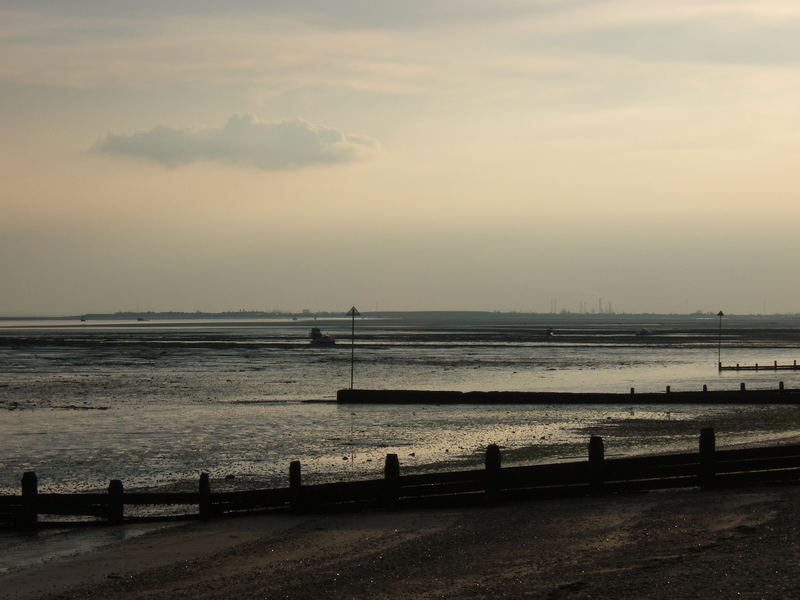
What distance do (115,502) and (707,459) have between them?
12557 millimetres

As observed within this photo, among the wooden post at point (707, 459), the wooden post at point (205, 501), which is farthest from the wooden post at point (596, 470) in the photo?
the wooden post at point (205, 501)

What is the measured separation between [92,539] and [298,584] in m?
6.90

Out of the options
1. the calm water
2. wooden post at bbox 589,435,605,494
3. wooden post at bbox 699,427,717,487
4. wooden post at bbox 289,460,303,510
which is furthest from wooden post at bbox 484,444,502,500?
the calm water

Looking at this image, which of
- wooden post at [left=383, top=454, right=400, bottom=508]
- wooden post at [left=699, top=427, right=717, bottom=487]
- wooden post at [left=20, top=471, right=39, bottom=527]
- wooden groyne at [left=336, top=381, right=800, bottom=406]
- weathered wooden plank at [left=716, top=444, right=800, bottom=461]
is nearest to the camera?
wooden post at [left=383, top=454, right=400, bottom=508]

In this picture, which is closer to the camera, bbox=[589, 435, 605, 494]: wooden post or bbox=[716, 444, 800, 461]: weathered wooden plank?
bbox=[589, 435, 605, 494]: wooden post

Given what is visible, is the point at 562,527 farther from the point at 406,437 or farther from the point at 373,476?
the point at 406,437

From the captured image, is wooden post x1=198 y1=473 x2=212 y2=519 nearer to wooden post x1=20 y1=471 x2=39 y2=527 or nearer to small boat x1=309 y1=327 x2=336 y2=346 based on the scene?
wooden post x1=20 y1=471 x2=39 y2=527

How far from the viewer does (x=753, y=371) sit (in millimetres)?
86375

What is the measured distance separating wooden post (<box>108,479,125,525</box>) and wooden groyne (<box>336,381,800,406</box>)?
115 ft

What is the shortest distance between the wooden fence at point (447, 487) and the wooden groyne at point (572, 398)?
3413 cm

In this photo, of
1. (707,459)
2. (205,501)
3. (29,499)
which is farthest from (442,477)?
(29,499)

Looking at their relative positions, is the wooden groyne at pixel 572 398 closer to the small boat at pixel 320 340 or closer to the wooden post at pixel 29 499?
the wooden post at pixel 29 499

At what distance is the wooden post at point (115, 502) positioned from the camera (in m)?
21.2

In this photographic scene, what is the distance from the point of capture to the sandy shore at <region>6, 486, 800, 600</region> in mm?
14289
